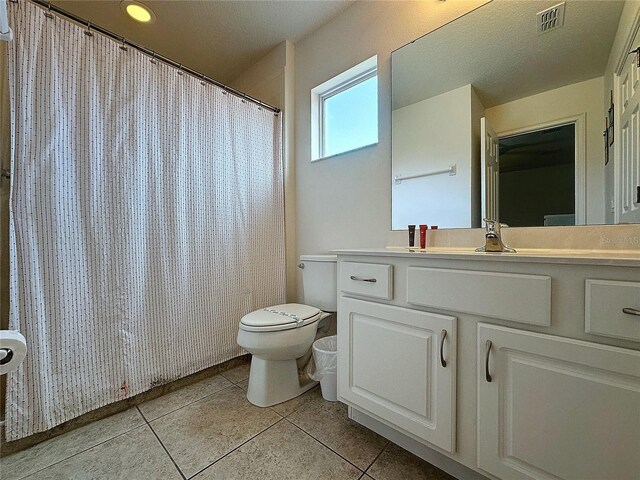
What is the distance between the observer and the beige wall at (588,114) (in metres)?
1.02

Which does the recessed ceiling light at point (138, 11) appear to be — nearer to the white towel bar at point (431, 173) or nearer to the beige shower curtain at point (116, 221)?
the beige shower curtain at point (116, 221)

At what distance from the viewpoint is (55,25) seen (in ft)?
3.84

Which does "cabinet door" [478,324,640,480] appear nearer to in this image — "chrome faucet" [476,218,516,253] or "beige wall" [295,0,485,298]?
"chrome faucet" [476,218,516,253]

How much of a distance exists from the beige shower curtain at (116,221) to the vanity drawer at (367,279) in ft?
3.11

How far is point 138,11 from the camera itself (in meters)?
1.76

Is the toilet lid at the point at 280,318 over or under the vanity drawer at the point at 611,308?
under

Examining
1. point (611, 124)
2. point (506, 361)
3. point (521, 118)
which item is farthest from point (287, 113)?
point (506, 361)

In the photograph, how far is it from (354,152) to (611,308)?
141 centimetres

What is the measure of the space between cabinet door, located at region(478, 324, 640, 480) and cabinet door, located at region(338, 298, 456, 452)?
0.34 ft

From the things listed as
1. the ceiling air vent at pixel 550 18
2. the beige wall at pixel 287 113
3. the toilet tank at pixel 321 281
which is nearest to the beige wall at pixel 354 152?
the beige wall at pixel 287 113

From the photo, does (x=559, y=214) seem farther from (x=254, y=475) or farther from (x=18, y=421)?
(x=18, y=421)

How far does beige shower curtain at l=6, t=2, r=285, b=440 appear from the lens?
112 centimetres

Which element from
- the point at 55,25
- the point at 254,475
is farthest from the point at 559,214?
the point at 55,25

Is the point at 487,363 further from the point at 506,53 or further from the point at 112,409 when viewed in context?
the point at 112,409
